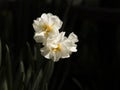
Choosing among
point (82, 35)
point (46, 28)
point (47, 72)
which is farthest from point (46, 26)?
point (82, 35)

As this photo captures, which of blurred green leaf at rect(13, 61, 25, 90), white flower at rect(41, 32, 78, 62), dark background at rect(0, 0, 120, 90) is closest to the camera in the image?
white flower at rect(41, 32, 78, 62)

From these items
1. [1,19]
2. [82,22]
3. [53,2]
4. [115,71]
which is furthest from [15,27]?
[115,71]

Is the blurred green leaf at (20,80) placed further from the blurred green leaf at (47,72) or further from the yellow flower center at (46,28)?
the yellow flower center at (46,28)

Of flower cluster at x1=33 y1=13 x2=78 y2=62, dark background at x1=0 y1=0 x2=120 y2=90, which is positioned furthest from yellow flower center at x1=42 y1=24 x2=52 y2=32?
dark background at x1=0 y1=0 x2=120 y2=90

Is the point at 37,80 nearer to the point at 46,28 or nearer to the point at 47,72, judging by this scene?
the point at 47,72

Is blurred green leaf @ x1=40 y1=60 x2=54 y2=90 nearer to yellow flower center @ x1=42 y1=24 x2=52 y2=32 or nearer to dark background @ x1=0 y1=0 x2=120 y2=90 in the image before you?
yellow flower center @ x1=42 y1=24 x2=52 y2=32

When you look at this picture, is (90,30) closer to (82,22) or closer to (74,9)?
(82,22)
